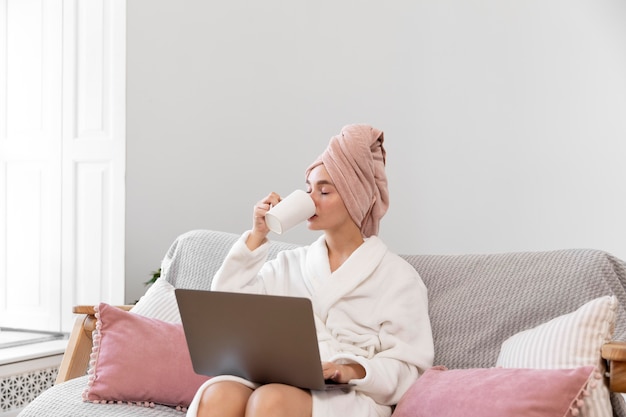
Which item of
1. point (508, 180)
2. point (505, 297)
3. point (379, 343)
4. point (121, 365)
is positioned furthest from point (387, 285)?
point (508, 180)

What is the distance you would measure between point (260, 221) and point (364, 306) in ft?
1.17

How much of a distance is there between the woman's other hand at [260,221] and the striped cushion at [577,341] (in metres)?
0.73

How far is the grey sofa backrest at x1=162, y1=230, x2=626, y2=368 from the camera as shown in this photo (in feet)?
6.96

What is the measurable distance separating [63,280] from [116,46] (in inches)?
43.9

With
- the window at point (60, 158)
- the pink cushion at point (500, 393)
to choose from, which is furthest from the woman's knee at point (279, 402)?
the window at point (60, 158)

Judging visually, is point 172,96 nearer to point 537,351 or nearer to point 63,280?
point 63,280

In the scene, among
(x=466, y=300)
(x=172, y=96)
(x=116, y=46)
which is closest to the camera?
(x=466, y=300)

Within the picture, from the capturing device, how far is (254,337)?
182cm

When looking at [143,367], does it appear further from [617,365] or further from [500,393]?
[617,365]

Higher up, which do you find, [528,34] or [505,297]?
[528,34]

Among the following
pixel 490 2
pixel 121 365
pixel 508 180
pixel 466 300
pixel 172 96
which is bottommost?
pixel 121 365

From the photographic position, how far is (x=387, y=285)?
220 centimetres

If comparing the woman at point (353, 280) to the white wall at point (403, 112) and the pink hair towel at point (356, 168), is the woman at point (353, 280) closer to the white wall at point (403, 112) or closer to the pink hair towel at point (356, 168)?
the pink hair towel at point (356, 168)

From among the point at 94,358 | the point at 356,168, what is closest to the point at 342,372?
the point at 356,168
